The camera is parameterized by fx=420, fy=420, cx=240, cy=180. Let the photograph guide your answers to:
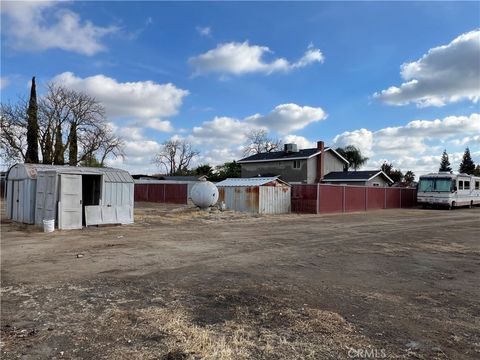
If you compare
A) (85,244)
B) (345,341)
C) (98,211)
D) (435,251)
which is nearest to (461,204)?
(435,251)

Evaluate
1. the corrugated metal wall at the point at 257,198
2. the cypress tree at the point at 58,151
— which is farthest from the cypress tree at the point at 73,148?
the corrugated metal wall at the point at 257,198

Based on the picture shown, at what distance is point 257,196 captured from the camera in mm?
26984

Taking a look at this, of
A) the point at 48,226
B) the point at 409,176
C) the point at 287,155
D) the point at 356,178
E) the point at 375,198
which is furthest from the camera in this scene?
the point at 409,176

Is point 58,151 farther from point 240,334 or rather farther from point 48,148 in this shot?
point 240,334

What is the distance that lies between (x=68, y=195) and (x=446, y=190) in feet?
95.3

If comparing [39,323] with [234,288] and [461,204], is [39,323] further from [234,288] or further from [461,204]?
[461,204]

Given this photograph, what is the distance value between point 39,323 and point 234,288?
304 cm

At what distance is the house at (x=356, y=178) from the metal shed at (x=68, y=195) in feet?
105

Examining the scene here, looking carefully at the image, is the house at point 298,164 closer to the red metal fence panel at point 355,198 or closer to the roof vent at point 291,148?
the roof vent at point 291,148

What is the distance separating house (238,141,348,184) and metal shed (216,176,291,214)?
698 inches

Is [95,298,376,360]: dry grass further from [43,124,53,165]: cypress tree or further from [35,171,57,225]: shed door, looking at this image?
[43,124,53,165]: cypress tree

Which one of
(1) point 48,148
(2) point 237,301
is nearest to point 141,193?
(1) point 48,148

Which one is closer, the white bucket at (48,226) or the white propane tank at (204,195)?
the white bucket at (48,226)

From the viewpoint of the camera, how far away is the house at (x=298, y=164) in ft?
152
